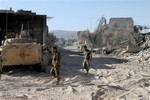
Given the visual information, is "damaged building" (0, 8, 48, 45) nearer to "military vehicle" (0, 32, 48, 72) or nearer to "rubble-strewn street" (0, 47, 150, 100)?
"military vehicle" (0, 32, 48, 72)

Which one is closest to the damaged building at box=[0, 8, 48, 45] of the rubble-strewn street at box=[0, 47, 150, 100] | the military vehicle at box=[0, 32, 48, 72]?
the military vehicle at box=[0, 32, 48, 72]

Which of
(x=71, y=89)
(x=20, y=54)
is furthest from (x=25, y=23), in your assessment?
(x=71, y=89)

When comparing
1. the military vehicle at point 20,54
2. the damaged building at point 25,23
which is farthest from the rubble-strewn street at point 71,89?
the damaged building at point 25,23

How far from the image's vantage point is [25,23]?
104 ft

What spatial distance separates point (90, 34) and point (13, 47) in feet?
142

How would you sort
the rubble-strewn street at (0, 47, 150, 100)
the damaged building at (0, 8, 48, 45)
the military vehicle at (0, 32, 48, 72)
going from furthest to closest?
the damaged building at (0, 8, 48, 45) → the military vehicle at (0, 32, 48, 72) → the rubble-strewn street at (0, 47, 150, 100)

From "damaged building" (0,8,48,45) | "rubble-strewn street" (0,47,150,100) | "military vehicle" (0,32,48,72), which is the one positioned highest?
"damaged building" (0,8,48,45)

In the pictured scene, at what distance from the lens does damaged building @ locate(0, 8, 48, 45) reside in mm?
29922

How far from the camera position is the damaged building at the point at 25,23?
2992 cm

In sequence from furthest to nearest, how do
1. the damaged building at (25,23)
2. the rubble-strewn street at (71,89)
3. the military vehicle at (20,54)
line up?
the damaged building at (25,23), the military vehicle at (20,54), the rubble-strewn street at (71,89)

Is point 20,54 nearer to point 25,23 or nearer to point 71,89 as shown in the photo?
point 71,89

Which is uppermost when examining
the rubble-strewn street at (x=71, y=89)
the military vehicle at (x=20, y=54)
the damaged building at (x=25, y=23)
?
the damaged building at (x=25, y=23)

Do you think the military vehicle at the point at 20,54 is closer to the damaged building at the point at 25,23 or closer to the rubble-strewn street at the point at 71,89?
the rubble-strewn street at the point at 71,89

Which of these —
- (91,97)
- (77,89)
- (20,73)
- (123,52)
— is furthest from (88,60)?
(123,52)
